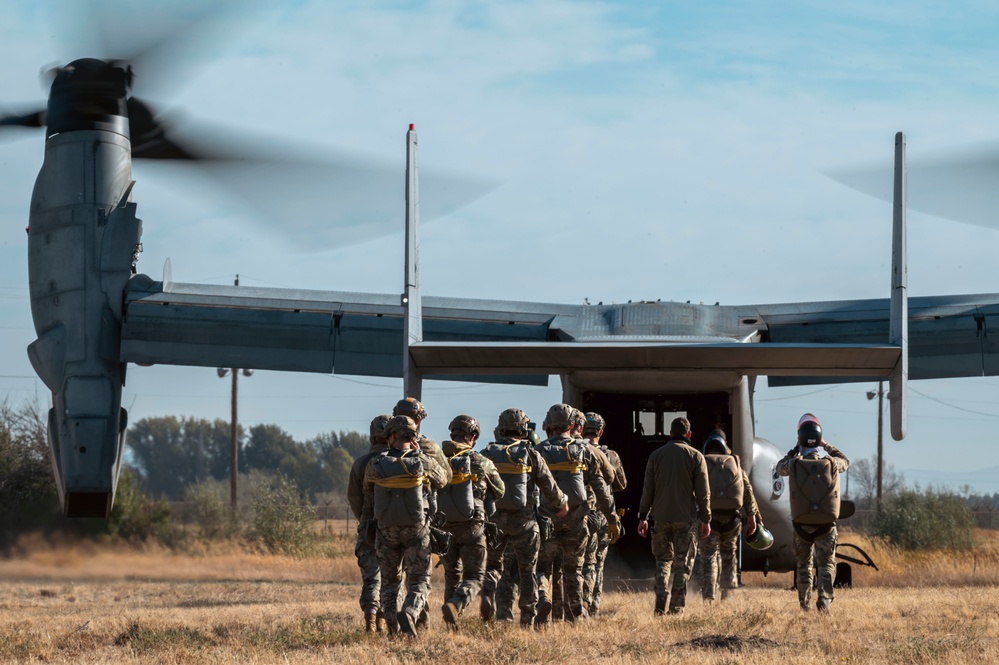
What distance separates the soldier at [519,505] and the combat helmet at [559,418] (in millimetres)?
417

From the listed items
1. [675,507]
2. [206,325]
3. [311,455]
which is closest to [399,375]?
[206,325]

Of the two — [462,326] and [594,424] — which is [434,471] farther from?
[462,326]

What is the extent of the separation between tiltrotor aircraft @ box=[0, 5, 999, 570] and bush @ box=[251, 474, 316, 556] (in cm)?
1026

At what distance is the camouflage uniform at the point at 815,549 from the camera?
37.1 feet

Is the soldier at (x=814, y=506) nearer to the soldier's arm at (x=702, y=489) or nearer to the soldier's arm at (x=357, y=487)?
the soldier's arm at (x=702, y=489)

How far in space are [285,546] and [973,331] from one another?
49.2ft

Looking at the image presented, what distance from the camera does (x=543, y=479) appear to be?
10.1 meters

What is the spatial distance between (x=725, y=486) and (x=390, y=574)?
3889 millimetres

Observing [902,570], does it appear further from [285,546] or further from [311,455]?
[311,455]

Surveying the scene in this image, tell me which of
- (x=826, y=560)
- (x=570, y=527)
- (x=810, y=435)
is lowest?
(x=826, y=560)

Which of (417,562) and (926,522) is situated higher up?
(417,562)

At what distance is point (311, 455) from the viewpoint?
73.1 metres

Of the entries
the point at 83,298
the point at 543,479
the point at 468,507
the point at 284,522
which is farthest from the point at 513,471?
the point at 284,522

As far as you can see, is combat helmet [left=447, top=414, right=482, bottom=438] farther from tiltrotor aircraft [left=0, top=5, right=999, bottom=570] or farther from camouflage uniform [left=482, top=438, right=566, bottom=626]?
tiltrotor aircraft [left=0, top=5, right=999, bottom=570]
